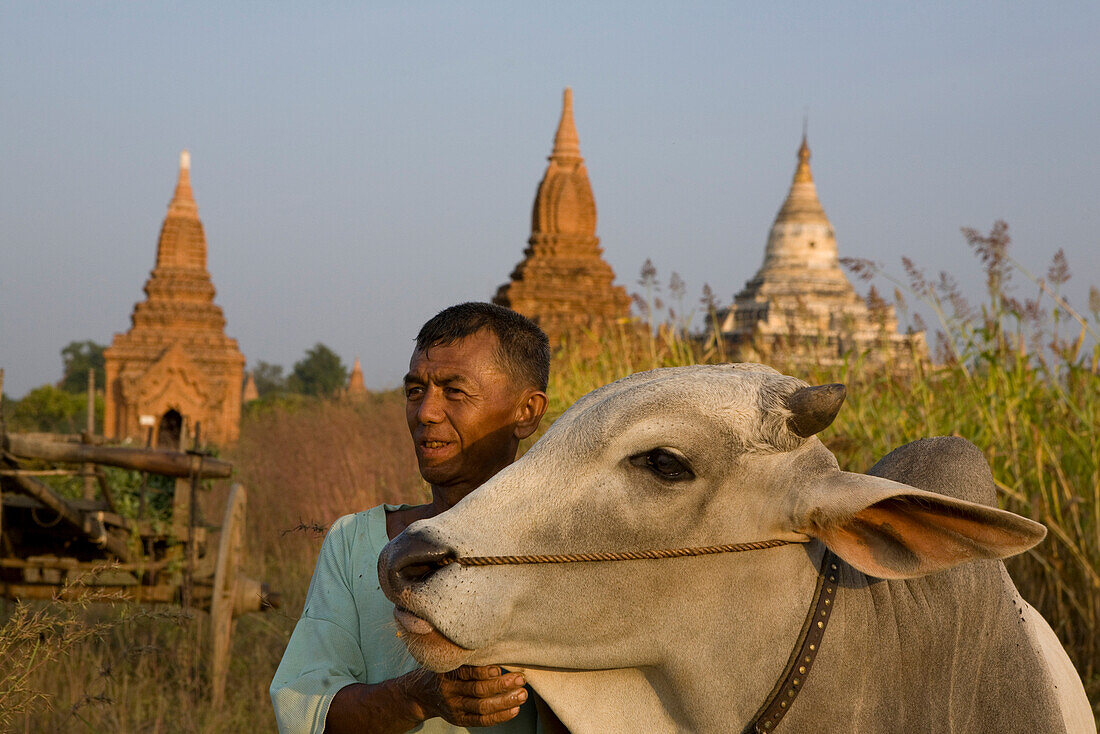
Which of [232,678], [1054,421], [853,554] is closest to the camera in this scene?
[853,554]

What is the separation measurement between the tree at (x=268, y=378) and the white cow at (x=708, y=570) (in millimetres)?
56088

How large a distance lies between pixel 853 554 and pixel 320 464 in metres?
8.59

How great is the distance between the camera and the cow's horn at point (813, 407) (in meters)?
1.52

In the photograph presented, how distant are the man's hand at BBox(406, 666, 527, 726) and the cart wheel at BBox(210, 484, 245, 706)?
399 centimetres

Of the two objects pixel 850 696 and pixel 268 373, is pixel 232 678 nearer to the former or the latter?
pixel 850 696

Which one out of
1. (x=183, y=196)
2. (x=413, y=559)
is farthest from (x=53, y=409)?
(x=413, y=559)

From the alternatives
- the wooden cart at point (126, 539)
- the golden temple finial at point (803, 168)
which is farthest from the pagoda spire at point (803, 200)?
the wooden cart at point (126, 539)

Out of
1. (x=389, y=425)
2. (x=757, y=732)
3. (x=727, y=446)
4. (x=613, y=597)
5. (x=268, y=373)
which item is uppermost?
(x=268, y=373)

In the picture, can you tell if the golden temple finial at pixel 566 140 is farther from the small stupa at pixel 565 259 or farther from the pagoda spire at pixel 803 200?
the pagoda spire at pixel 803 200

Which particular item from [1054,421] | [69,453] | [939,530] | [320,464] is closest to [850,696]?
[939,530]

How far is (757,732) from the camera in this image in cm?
153

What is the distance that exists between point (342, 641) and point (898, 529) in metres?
0.99

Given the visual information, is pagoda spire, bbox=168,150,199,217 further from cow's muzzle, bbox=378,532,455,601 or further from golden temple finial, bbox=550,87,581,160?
cow's muzzle, bbox=378,532,455,601

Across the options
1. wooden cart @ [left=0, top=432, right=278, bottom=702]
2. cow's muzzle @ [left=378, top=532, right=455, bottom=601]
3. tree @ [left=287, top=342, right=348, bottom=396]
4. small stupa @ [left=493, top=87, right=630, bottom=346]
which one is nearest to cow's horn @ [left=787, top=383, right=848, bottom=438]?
cow's muzzle @ [left=378, top=532, right=455, bottom=601]
